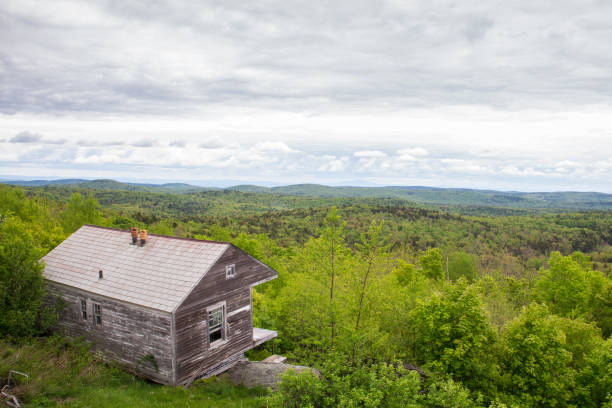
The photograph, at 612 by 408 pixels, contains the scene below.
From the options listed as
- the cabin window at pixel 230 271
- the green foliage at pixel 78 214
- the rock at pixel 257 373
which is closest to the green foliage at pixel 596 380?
the rock at pixel 257 373

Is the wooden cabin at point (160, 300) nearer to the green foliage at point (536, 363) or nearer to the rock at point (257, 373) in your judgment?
the rock at point (257, 373)

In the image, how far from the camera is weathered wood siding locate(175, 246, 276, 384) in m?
17.0

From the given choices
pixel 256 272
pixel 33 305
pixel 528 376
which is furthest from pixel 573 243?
pixel 33 305

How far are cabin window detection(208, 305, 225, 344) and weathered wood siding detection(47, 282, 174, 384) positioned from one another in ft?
8.21

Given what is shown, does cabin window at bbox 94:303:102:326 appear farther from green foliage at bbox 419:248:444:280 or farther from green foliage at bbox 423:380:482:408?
green foliage at bbox 419:248:444:280

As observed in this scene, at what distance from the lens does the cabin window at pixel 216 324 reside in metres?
18.7

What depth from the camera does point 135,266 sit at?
19312mm

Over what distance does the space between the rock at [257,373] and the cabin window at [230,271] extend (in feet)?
17.4

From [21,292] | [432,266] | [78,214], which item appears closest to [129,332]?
[21,292]

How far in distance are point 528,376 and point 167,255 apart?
2073cm

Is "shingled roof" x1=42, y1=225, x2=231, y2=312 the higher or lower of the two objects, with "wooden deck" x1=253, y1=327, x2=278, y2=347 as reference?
higher

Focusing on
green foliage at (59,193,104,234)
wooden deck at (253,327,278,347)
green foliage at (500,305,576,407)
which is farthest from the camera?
green foliage at (59,193,104,234)

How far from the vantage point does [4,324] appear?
17.6 meters

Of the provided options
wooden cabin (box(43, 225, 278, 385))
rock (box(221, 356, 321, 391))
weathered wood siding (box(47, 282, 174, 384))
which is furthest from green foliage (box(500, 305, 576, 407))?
weathered wood siding (box(47, 282, 174, 384))
